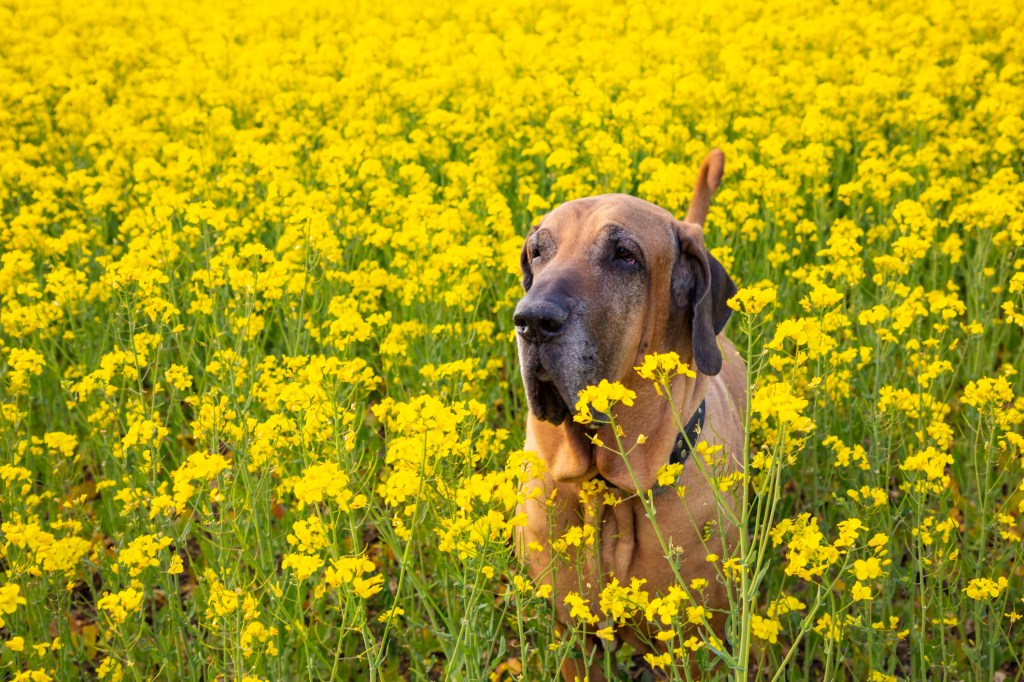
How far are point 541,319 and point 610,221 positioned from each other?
0.53m

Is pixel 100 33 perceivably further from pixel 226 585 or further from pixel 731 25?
pixel 226 585

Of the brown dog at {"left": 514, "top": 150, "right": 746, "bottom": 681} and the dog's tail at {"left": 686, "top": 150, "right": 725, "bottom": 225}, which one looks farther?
the dog's tail at {"left": 686, "top": 150, "right": 725, "bottom": 225}

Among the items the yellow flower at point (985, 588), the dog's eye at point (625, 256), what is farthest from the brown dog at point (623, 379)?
the yellow flower at point (985, 588)

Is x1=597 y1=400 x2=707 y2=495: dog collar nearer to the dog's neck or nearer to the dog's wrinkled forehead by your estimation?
the dog's neck

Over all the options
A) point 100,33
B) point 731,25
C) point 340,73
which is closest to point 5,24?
point 100,33

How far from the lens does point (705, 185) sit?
14.6 ft

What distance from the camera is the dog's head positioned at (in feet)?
9.99

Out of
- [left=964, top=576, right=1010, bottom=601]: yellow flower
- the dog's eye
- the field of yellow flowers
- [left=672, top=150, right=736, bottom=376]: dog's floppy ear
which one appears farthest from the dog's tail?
[left=964, top=576, right=1010, bottom=601]: yellow flower

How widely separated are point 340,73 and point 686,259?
651cm

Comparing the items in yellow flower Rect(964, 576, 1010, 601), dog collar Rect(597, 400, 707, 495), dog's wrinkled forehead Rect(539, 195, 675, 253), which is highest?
dog's wrinkled forehead Rect(539, 195, 675, 253)

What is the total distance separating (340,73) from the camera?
9219mm

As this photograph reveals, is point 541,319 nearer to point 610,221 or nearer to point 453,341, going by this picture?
point 610,221

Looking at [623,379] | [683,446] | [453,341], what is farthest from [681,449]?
[453,341]

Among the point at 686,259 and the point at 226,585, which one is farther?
the point at 686,259
